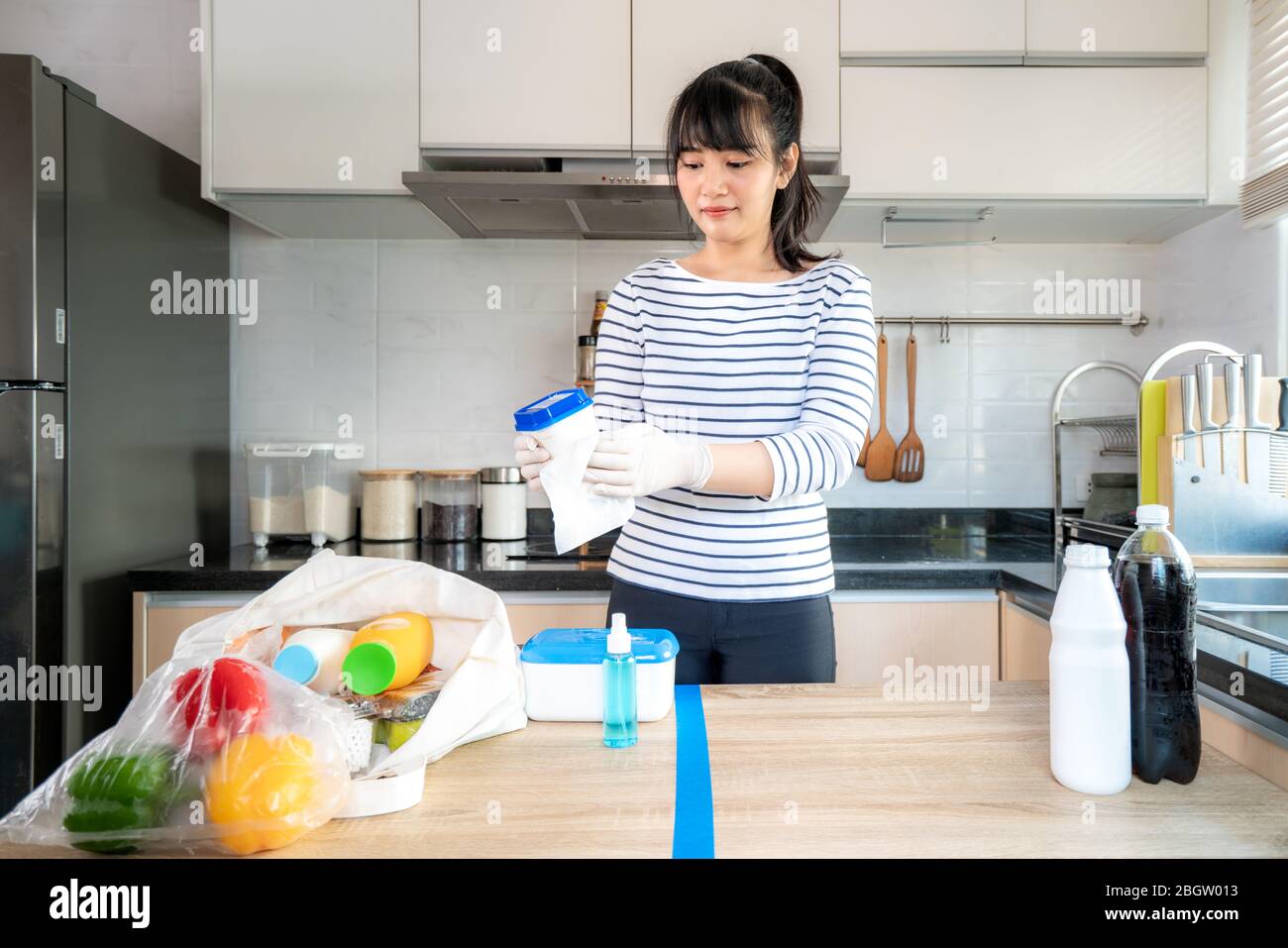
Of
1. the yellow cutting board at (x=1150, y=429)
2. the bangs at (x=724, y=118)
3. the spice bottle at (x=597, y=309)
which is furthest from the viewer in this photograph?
the spice bottle at (x=597, y=309)

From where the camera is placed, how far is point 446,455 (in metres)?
2.40

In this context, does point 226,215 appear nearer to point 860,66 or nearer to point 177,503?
point 177,503

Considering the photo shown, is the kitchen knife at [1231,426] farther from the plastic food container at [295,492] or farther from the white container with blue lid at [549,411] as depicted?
the plastic food container at [295,492]

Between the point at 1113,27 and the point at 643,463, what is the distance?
5.79 feet

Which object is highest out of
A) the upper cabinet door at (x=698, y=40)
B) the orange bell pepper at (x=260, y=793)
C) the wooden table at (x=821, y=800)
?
the upper cabinet door at (x=698, y=40)

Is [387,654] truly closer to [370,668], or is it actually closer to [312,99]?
[370,668]

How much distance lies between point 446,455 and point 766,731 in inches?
66.2

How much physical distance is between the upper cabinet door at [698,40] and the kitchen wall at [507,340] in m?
0.45

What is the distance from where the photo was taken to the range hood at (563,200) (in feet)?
6.22

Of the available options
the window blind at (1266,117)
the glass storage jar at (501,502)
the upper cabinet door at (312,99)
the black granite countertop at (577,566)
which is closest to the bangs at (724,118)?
the black granite countertop at (577,566)

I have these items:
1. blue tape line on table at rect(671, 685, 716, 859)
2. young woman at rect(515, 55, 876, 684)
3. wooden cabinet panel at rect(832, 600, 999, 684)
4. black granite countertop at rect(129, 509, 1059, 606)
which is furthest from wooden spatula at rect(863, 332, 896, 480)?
blue tape line on table at rect(671, 685, 716, 859)

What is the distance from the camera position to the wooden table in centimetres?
63

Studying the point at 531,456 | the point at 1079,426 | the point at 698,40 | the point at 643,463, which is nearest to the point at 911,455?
the point at 1079,426
